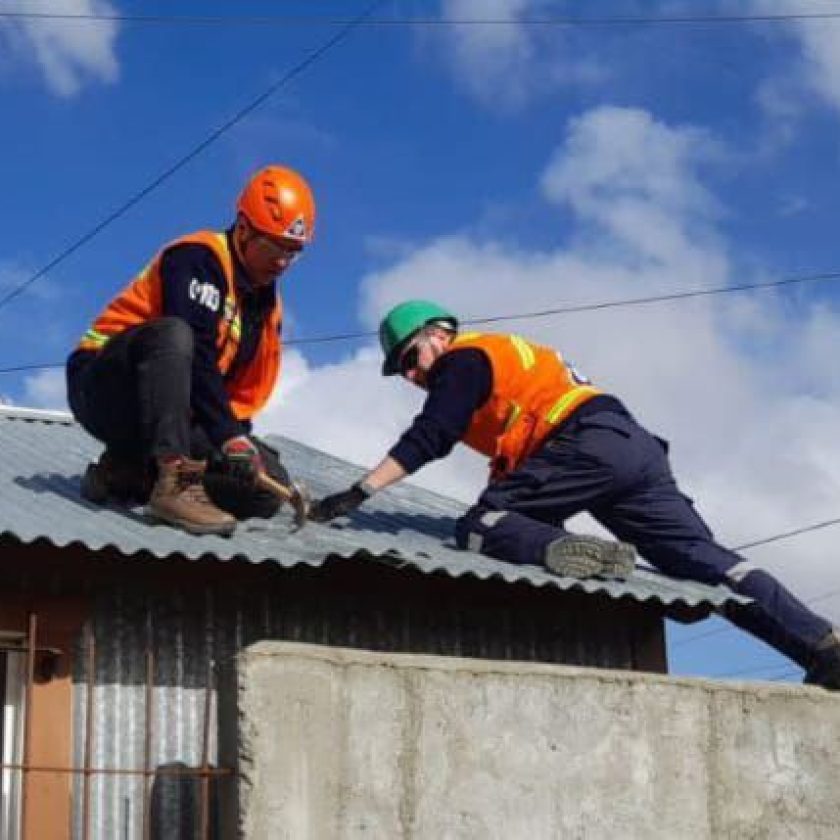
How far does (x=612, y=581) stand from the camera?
23.5 feet

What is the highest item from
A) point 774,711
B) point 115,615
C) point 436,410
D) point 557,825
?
point 436,410

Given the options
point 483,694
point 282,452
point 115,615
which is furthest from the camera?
point 282,452

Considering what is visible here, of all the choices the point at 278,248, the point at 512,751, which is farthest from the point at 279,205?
the point at 512,751

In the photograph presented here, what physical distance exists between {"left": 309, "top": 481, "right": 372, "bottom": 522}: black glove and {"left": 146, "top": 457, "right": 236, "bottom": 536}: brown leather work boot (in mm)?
644

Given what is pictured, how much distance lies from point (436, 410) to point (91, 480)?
1.59m

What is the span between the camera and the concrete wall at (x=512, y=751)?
4777 mm

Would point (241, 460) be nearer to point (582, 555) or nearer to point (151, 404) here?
point (151, 404)

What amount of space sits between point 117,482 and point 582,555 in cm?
211

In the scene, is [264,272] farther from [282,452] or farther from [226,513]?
[282,452]

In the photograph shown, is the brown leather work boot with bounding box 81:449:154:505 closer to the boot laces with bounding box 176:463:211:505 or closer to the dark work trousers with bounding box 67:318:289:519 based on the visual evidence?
the dark work trousers with bounding box 67:318:289:519

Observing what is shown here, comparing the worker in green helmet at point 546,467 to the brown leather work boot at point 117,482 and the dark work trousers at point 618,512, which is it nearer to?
the dark work trousers at point 618,512

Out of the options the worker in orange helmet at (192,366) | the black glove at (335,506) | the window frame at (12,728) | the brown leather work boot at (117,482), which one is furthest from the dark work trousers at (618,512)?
the window frame at (12,728)

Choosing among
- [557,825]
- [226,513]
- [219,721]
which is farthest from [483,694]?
[226,513]

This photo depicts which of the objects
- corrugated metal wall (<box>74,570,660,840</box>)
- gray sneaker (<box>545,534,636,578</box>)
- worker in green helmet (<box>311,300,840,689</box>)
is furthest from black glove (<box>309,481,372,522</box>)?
gray sneaker (<box>545,534,636,578</box>)
